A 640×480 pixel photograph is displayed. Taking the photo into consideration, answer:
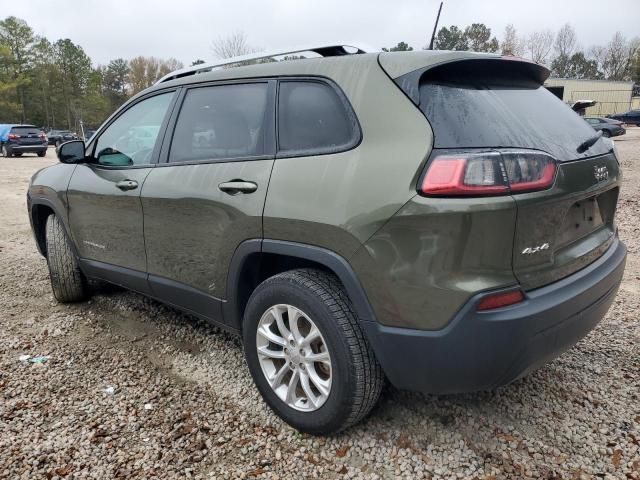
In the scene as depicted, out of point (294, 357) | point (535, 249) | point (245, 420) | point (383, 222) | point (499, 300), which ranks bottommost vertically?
point (245, 420)

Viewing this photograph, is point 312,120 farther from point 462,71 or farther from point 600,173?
point 600,173

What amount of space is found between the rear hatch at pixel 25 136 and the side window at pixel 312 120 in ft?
80.3

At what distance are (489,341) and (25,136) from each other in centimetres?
2580

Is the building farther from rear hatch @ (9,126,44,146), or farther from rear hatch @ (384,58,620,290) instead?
rear hatch @ (384,58,620,290)

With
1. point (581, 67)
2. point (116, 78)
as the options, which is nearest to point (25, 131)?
point (116, 78)

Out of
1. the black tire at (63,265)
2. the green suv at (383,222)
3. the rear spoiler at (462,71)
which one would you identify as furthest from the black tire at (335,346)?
the black tire at (63,265)

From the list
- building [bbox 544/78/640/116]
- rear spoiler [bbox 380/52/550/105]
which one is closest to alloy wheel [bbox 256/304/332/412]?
rear spoiler [bbox 380/52/550/105]

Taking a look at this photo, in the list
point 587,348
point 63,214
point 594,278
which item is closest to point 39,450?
point 63,214

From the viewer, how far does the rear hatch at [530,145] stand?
6.12 ft

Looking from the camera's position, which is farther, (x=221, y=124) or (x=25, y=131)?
(x=25, y=131)

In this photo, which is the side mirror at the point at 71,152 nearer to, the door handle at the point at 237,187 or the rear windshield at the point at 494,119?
the door handle at the point at 237,187

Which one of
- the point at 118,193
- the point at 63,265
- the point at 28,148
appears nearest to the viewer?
the point at 118,193

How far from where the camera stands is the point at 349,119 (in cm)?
215

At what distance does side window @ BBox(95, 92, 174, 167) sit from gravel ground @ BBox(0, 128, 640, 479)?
124 cm
